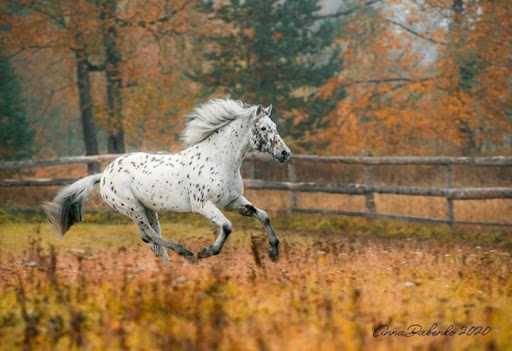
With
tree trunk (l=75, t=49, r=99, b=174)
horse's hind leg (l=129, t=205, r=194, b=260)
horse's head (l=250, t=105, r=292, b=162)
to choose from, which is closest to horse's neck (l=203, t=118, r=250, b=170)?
horse's head (l=250, t=105, r=292, b=162)

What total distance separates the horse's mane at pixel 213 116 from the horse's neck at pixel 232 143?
0.08m

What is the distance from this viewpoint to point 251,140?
27.8 feet

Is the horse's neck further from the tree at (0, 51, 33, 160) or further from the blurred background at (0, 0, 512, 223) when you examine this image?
the tree at (0, 51, 33, 160)

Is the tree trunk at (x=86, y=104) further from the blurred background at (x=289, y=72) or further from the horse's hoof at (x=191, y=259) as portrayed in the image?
the horse's hoof at (x=191, y=259)

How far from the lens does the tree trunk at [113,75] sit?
19.0 meters

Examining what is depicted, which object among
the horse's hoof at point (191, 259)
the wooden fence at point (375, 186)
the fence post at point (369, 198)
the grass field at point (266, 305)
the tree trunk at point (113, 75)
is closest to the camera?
the grass field at point (266, 305)

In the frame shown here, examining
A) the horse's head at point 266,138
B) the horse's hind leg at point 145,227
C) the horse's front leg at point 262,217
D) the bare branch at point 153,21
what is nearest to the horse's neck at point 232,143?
the horse's head at point 266,138

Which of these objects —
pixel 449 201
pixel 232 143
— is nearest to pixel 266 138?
pixel 232 143

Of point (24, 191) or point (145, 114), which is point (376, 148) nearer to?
point (145, 114)

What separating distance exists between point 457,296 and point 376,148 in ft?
50.5

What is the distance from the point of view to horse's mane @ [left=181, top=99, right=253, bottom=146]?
8641 millimetres

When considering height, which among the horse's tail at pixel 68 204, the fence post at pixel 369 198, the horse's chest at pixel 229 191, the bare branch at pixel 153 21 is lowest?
the fence post at pixel 369 198

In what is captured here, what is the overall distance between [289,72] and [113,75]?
209 inches

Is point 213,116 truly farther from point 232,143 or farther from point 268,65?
point 268,65
